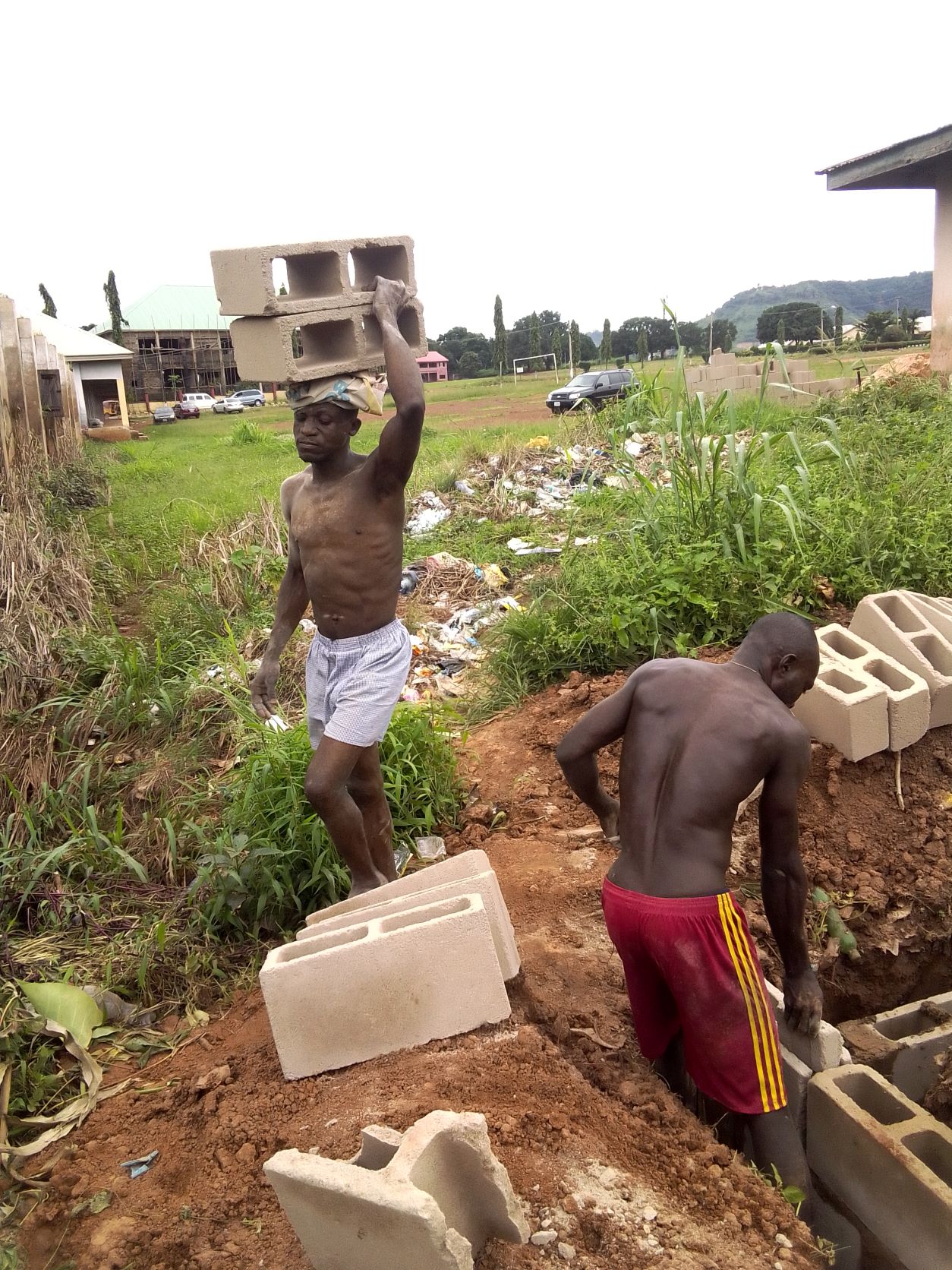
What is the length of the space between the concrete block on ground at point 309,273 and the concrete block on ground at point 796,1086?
2.61 m

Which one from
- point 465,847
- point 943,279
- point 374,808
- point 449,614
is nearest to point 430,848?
point 465,847

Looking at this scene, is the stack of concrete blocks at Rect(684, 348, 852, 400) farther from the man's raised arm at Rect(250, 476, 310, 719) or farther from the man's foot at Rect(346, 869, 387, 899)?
the man's foot at Rect(346, 869, 387, 899)

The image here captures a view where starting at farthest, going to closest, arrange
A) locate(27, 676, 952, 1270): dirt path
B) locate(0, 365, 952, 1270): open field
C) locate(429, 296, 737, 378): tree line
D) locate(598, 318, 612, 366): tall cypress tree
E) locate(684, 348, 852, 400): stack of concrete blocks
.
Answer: locate(429, 296, 737, 378): tree line
locate(598, 318, 612, 366): tall cypress tree
locate(684, 348, 852, 400): stack of concrete blocks
locate(0, 365, 952, 1270): open field
locate(27, 676, 952, 1270): dirt path

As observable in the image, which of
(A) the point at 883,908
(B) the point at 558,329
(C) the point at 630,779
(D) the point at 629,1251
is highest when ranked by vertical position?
(B) the point at 558,329

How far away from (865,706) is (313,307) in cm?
246

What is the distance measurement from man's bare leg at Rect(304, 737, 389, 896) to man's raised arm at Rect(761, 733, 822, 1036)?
126 cm

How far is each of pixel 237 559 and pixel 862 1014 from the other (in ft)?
16.9

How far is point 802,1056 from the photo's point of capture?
8.91 feet

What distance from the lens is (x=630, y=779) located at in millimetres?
2441

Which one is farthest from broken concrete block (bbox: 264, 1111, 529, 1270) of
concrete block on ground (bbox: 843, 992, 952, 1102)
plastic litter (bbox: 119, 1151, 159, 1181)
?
concrete block on ground (bbox: 843, 992, 952, 1102)

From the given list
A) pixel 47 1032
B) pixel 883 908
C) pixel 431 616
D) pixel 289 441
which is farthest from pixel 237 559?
pixel 289 441

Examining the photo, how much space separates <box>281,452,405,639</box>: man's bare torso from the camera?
3080 mm

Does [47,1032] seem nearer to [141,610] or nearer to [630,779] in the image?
[630,779]

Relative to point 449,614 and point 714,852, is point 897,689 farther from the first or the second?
point 449,614
